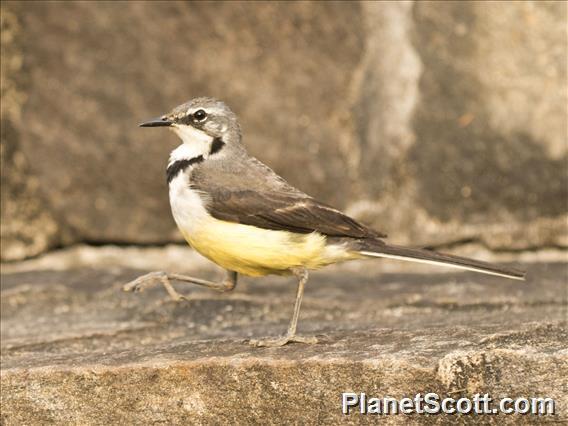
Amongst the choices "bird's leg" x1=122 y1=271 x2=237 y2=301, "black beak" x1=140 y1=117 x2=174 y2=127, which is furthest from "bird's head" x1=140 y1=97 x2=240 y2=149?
"bird's leg" x1=122 y1=271 x2=237 y2=301

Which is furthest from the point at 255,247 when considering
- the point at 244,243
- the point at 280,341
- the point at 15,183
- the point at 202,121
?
the point at 15,183

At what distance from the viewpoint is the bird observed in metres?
5.35

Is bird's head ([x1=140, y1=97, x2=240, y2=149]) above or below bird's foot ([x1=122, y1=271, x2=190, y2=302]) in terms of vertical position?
above

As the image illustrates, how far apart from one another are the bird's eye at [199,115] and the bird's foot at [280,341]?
1.35 metres

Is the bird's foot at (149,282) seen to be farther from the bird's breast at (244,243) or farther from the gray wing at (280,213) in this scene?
the gray wing at (280,213)

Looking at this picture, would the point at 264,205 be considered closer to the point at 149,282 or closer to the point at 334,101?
the point at 149,282

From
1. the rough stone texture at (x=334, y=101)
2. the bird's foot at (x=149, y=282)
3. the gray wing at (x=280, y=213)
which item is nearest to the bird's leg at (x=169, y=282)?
the bird's foot at (x=149, y=282)

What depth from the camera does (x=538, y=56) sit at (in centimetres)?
670

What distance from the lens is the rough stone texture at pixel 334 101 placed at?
6.78m

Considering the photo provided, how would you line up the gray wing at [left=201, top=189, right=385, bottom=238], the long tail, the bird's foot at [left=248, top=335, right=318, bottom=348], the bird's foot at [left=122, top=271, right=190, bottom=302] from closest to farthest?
the bird's foot at [left=248, top=335, right=318, bottom=348], the long tail, the gray wing at [left=201, top=189, right=385, bottom=238], the bird's foot at [left=122, top=271, right=190, bottom=302]

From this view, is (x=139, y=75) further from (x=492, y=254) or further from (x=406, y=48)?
(x=492, y=254)

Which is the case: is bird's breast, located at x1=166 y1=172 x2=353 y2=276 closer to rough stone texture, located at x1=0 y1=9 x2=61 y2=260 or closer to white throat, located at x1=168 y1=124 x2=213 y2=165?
white throat, located at x1=168 y1=124 x2=213 y2=165

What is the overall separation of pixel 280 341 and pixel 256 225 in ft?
2.09

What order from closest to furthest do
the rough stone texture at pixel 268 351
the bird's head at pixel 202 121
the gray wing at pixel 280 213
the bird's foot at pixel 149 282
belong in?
the rough stone texture at pixel 268 351 < the gray wing at pixel 280 213 < the bird's foot at pixel 149 282 < the bird's head at pixel 202 121
